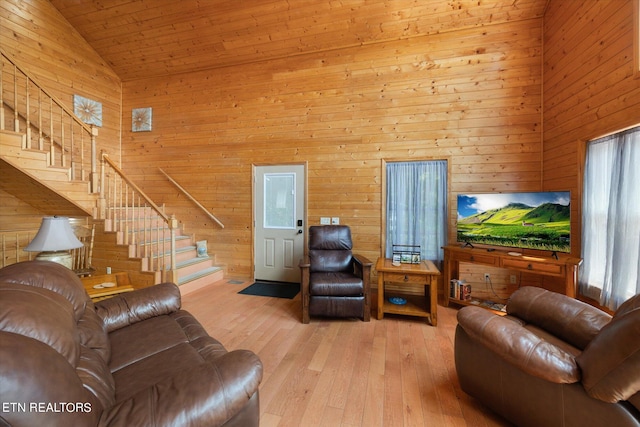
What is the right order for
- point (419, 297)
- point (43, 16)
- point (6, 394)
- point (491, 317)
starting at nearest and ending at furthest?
point (6, 394), point (491, 317), point (419, 297), point (43, 16)

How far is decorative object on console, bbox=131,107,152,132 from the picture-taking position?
15.3 feet

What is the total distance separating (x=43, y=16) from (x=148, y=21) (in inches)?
62.7

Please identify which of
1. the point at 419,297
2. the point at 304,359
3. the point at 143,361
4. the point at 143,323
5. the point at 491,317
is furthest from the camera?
the point at 419,297

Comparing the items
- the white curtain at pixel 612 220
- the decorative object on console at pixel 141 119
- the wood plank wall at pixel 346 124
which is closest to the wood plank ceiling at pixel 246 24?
the wood plank wall at pixel 346 124

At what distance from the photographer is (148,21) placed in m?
3.92

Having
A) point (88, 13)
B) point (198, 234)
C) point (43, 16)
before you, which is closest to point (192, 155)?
point (198, 234)

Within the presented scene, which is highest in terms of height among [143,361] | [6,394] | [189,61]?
[189,61]

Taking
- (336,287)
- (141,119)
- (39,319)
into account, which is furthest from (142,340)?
(141,119)

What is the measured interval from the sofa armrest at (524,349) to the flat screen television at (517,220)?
1823mm

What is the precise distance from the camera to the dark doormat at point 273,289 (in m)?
3.60

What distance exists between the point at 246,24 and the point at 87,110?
10.4 ft

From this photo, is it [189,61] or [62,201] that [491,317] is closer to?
[62,201]

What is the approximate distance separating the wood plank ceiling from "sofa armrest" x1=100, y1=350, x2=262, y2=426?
4164 mm

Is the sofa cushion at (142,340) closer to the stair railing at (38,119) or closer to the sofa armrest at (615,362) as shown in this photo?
the sofa armrest at (615,362)
